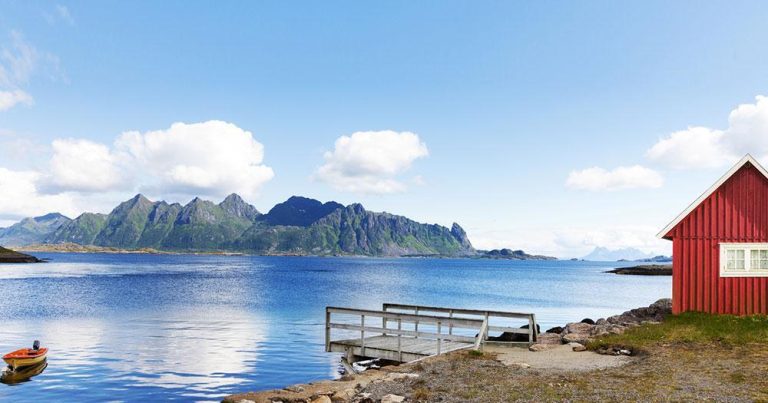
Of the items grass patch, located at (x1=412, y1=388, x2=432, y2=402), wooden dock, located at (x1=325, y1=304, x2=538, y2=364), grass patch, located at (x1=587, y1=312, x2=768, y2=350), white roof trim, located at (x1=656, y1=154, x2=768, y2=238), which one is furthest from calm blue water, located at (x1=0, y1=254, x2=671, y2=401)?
white roof trim, located at (x1=656, y1=154, x2=768, y2=238)

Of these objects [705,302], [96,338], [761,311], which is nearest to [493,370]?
[705,302]

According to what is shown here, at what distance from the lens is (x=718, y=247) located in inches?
1086

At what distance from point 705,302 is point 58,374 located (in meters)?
30.9

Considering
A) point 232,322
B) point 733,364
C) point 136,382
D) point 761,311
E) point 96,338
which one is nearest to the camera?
point 733,364

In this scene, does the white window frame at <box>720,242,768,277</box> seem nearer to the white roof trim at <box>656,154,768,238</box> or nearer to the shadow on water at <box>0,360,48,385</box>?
the white roof trim at <box>656,154,768,238</box>

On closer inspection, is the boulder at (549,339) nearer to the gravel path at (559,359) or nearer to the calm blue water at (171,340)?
the gravel path at (559,359)

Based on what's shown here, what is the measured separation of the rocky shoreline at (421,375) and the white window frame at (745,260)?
6435mm

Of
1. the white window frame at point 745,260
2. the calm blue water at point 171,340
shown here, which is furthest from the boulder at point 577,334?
the calm blue water at point 171,340

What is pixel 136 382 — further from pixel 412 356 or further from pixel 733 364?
pixel 733 364

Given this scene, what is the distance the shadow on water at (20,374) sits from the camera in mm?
24859

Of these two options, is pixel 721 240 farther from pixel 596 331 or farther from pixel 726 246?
pixel 596 331

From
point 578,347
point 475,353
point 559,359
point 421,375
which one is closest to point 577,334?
point 578,347

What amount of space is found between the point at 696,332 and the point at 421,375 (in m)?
13.1

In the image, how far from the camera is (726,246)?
90.2ft
